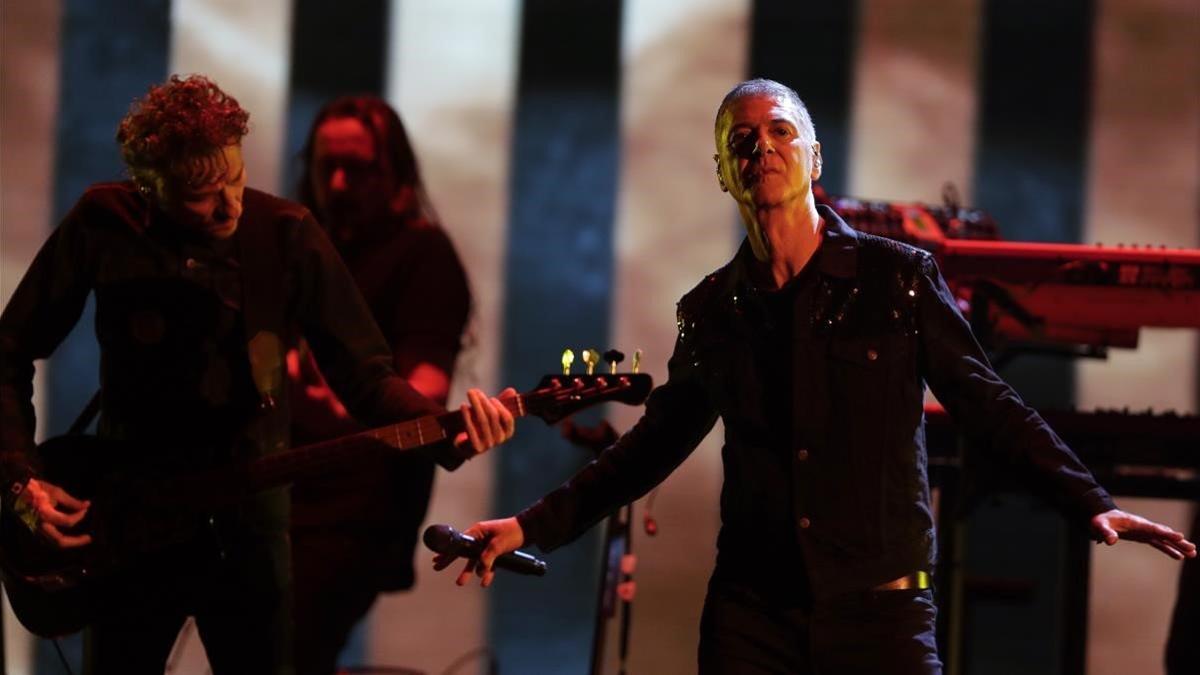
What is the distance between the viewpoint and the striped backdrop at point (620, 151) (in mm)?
5168

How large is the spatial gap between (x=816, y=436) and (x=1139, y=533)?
536mm

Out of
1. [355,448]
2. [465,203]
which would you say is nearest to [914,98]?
[465,203]

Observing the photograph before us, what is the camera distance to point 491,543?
2.59 meters

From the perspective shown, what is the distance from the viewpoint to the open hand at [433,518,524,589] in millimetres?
2566

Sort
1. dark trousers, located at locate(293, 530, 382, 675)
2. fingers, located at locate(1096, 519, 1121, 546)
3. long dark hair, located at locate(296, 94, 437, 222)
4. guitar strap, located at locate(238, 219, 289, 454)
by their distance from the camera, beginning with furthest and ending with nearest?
1. long dark hair, located at locate(296, 94, 437, 222)
2. dark trousers, located at locate(293, 530, 382, 675)
3. guitar strap, located at locate(238, 219, 289, 454)
4. fingers, located at locate(1096, 519, 1121, 546)

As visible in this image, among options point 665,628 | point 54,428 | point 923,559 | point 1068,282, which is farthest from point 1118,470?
point 54,428

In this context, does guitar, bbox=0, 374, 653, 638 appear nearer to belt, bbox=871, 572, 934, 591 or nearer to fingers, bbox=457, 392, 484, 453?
fingers, bbox=457, 392, 484, 453

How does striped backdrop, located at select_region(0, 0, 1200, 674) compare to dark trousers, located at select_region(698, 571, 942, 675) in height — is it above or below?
above

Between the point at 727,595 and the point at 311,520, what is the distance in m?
1.62

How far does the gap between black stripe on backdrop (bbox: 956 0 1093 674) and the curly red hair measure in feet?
10.2

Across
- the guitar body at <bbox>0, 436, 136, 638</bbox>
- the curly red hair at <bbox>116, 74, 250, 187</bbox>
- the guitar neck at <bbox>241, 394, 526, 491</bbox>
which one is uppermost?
the curly red hair at <bbox>116, 74, 250, 187</bbox>

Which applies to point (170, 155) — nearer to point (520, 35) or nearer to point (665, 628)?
point (520, 35)

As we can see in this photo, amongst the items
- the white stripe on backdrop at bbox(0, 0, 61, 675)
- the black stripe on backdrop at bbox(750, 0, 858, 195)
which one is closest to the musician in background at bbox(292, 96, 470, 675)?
the white stripe on backdrop at bbox(0, 0, 61, 675)

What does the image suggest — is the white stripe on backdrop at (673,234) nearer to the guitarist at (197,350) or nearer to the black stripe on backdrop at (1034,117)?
the black stripe on backdrop at (1034,117)
